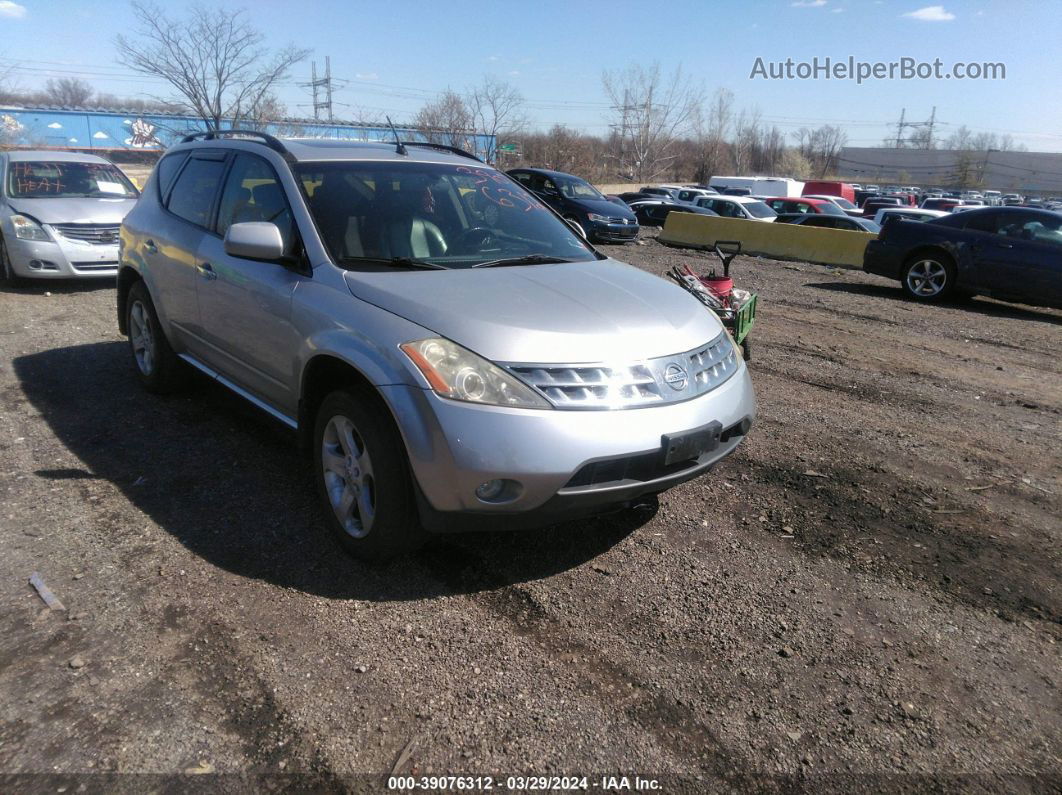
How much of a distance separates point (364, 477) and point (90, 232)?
8.17 m

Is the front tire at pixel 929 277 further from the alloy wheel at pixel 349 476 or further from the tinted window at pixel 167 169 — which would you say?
the alloy wheel at pixel 349 476

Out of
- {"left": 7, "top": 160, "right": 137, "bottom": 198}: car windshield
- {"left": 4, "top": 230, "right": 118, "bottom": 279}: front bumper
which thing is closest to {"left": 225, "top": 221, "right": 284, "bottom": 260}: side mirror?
{"left": 4, "top": 230, "right": 118, "bottom": 279}: front bumper

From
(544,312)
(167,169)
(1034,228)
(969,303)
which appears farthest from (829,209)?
(544,312)

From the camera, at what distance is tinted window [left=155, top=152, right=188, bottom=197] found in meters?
5.27

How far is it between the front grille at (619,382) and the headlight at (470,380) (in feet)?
0.16

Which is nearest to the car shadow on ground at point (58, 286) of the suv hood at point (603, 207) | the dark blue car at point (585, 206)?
the dark blue car at point (585, 206)

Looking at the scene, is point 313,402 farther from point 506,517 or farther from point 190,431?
point 190,431

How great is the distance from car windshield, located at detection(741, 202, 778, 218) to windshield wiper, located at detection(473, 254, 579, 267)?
814 inches

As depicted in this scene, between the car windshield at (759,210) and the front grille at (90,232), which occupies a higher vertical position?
the car windshield at (759,210)

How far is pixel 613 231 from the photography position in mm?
18438

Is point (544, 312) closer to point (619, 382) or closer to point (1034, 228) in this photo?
point (619, 382)

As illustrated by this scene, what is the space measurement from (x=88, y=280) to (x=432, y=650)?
991 cm

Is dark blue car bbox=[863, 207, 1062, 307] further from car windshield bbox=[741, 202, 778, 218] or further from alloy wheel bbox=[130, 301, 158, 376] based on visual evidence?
car windshield bbox=[741, 202, 778, 218]

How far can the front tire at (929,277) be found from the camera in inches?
439
